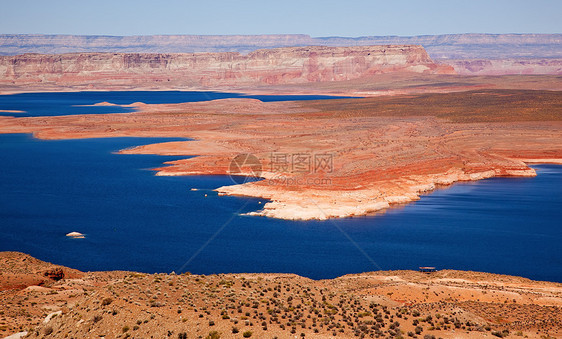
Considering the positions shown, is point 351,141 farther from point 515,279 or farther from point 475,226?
point 515,279

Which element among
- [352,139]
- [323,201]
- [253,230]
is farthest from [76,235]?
[352,139]

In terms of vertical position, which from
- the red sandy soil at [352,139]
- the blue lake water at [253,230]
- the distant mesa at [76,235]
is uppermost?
the red sandy soil at [352,139]

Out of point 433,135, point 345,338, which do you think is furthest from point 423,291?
point 433,135

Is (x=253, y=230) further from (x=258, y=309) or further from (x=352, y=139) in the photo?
(x=352, y=139)

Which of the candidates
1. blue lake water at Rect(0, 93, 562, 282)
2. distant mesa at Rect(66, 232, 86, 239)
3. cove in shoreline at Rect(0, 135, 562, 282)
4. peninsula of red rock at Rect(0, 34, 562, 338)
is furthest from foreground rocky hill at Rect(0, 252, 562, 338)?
distant mesa at Rect(66, 232, 86, 239)

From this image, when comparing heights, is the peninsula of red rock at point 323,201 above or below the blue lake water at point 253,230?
above

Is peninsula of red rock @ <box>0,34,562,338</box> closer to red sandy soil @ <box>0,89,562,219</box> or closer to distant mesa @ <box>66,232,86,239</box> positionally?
red sandy soil @ <box>0,89,562,219</box>

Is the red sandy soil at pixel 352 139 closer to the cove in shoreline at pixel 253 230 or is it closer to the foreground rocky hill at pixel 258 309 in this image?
the cove in shoreline at pixel 253 230

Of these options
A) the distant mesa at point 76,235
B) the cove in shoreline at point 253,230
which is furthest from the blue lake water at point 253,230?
the distant mesa at point 76,235
